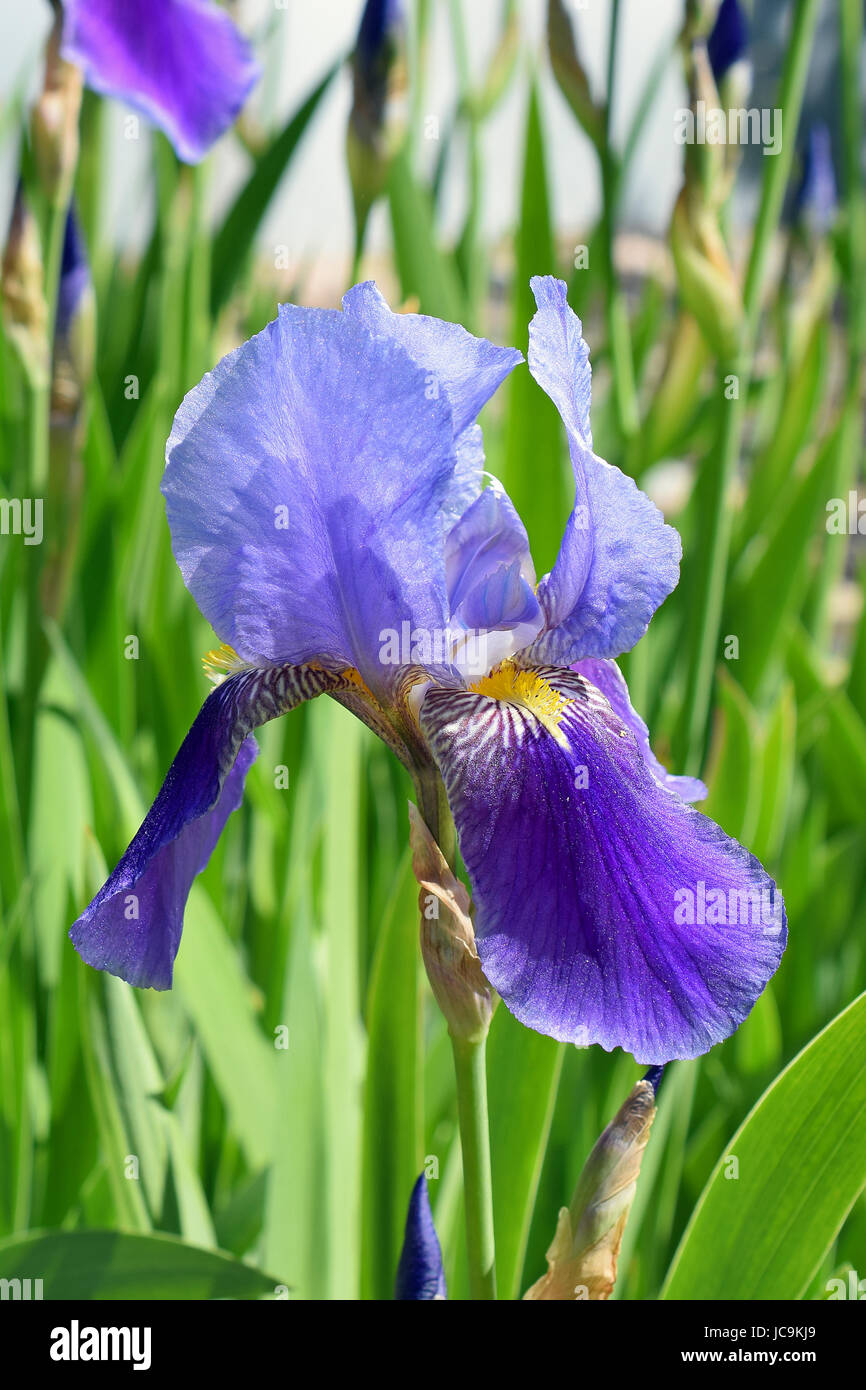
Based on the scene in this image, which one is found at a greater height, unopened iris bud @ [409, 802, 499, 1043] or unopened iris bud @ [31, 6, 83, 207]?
unopened iris bud @ [31, 6, 83, 207]

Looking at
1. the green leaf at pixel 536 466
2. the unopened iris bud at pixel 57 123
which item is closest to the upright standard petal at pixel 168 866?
the green leaf at pixel 536 466

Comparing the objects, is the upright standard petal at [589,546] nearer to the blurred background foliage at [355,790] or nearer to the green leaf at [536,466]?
the blurred background foliage at [355,790]

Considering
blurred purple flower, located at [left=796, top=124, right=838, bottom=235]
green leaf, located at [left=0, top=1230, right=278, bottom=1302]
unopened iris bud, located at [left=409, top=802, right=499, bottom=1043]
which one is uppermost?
blurred purple flower, located at [left=796, top=124, right=838, bottom=235]

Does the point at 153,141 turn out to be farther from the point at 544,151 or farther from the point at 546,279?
the point at 546,279

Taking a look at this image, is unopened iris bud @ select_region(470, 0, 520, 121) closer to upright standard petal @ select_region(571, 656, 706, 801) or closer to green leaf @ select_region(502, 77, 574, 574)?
green leaf @ select_region(502, 77, 574, 574)

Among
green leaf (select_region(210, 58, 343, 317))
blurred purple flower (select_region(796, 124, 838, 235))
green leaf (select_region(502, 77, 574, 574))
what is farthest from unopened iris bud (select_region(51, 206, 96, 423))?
blurred purple flower (select_region(796, 124, 838, 235))
